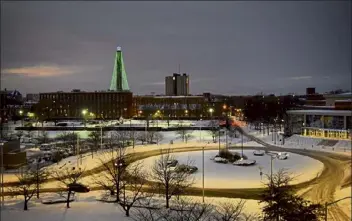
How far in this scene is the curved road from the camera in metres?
20.5

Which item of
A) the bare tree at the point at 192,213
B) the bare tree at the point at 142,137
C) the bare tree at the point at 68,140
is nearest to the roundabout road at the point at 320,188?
the bare tree at the point at 192,213

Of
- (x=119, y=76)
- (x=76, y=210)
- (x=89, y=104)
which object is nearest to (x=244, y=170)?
(x=76, y=210)

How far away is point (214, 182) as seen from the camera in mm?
27703

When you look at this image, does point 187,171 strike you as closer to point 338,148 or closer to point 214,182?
point 214,182

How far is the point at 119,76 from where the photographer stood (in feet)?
380

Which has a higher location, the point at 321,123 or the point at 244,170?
the point at 321,123

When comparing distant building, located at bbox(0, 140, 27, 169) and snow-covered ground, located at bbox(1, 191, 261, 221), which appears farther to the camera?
distant building, located at bbox(0, 140, 27, 169)

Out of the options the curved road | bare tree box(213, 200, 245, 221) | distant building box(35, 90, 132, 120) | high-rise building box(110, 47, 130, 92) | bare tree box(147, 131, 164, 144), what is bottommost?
the curved road

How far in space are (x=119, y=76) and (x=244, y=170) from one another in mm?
87785

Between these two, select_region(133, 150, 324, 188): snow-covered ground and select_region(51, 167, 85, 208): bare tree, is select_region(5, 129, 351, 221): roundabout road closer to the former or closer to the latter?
select_region(133, 150, 324, 188): snow-covered ground

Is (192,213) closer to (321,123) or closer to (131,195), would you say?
(131,195)

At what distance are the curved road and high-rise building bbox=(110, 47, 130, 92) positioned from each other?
79.1 metres

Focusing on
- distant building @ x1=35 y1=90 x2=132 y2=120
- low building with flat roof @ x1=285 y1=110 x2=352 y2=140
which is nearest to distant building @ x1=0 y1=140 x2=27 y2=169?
low building with flat roof @ x1=285 y1=110 x2=352 y2=140

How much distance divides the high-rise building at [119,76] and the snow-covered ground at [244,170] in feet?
247
